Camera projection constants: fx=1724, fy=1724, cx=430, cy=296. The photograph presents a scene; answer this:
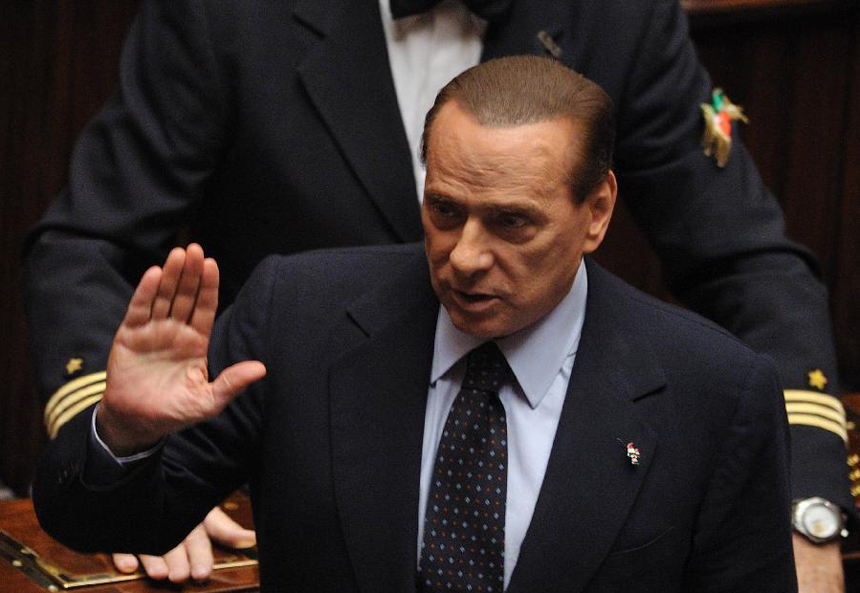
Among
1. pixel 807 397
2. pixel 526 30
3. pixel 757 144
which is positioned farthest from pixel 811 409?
pixel 757 144

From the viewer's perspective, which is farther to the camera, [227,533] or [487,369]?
[227,533]

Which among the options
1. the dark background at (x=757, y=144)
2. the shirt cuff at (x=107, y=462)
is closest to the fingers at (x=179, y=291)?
the shirt cuff at (x=107, y=462)

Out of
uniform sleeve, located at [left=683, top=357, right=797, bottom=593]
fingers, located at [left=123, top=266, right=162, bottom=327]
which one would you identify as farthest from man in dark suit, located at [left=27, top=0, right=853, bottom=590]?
→ fingers, located at [left=123, top=266, right=162, bottom=327]

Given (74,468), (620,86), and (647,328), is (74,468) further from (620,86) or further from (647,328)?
(620,86)

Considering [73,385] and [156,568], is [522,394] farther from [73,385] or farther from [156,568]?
[73,385]

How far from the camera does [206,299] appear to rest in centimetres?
198

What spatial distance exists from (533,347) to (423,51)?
0.81 m

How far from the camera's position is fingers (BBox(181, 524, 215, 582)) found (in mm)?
2418

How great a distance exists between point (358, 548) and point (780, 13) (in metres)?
2.43

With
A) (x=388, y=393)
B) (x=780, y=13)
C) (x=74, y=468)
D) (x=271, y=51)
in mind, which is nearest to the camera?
(x=74, y=468)

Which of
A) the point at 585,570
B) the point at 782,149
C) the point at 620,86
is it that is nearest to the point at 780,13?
the point at 782,149

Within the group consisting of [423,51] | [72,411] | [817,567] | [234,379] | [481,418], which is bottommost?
[817,567]

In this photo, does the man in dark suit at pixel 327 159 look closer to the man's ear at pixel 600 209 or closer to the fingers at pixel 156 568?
the fingers at pixel 156 568

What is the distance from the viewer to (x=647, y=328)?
2.25m
